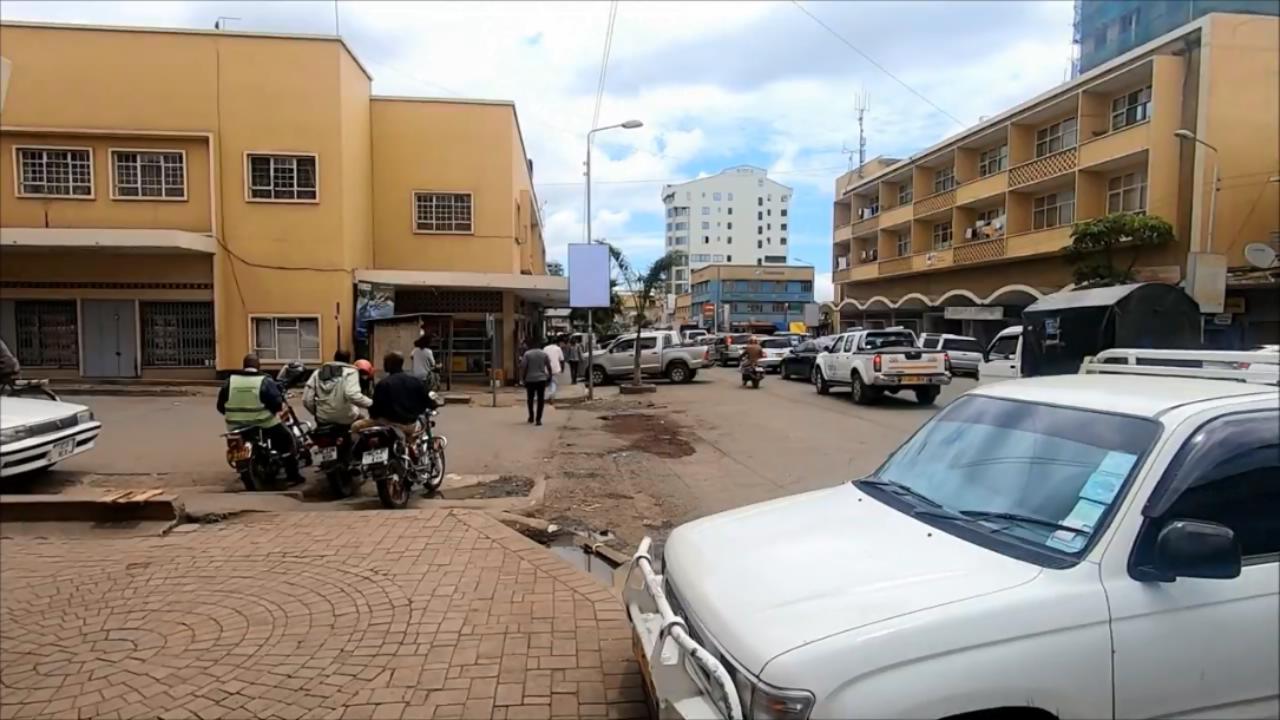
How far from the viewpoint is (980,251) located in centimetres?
3412

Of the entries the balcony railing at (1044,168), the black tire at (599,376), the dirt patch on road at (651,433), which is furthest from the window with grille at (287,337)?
the balcony railing at (1044,168)

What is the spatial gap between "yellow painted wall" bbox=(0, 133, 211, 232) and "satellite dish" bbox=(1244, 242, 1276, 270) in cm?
2673

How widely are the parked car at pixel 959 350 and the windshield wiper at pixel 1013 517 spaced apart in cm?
2315

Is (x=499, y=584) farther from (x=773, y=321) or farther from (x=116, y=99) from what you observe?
(x=773, y=321)

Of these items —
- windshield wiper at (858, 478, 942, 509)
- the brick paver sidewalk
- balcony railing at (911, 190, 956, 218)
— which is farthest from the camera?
balcony railing at (911, 190, 956, 218)

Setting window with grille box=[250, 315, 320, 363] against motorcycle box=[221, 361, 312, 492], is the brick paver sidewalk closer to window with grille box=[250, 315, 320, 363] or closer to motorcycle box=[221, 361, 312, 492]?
motorcycle box=[221, 361, 312, 492]

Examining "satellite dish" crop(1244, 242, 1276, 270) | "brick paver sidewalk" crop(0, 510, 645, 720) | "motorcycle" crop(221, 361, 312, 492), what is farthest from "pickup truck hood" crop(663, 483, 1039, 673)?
"satellite dish" crop(1244, 242, 1276, 270)

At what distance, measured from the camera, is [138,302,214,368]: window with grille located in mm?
20578

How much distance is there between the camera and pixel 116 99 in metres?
20.1

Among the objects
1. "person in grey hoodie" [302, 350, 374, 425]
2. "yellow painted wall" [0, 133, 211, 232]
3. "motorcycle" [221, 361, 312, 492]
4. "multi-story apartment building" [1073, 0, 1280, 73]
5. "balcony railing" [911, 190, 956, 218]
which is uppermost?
"balcony railing" [911, 190, 956, 218]

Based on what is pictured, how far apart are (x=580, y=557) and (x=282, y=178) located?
18625 millimetres

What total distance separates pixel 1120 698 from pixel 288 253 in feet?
71.9

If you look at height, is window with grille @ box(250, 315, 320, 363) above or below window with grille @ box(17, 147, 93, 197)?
below

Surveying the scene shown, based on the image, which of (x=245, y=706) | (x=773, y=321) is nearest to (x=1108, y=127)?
(x=245, y=706)
